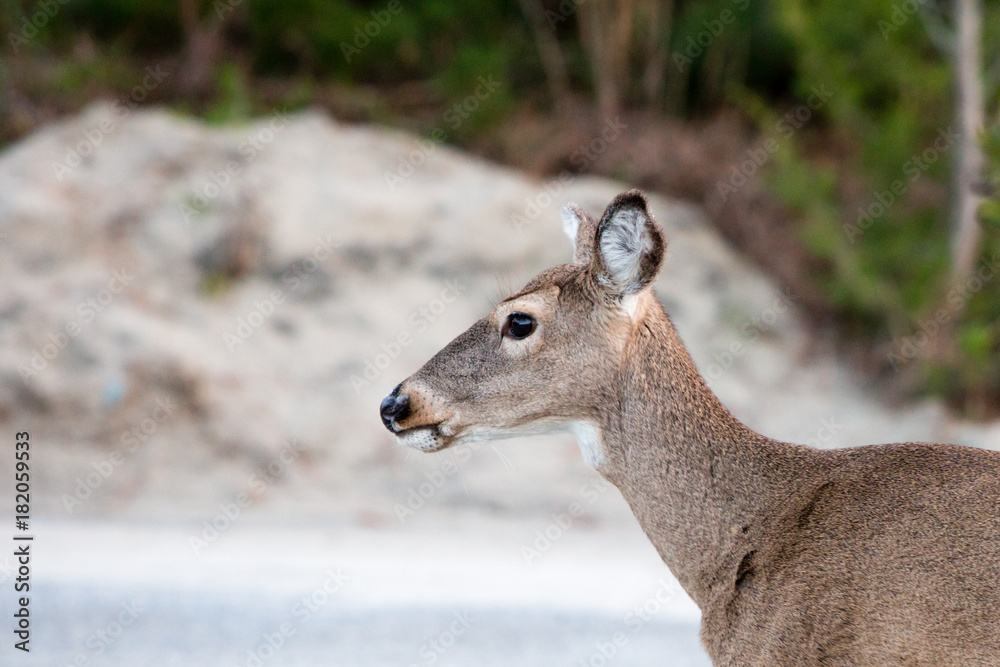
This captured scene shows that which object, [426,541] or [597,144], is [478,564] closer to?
[426,541]

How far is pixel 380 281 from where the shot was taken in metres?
11.6

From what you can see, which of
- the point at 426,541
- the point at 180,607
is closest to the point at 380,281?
the point at 426,541

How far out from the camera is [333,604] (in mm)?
7238

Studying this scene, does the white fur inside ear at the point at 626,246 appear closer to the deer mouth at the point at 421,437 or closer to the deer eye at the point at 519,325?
the deer eye at the point at 519,325

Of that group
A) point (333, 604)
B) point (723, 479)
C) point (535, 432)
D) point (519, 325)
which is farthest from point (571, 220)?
point (333, 604)

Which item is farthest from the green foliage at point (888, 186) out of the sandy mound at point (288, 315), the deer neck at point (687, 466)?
the deer neck at point (687, 466)

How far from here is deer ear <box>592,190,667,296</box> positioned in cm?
405

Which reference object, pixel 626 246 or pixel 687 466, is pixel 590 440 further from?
pixel 626 246

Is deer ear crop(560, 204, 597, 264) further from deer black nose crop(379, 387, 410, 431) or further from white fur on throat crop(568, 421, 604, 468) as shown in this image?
deer black nose crop(379, 387, 410, 431)

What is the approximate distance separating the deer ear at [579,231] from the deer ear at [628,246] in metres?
0.38

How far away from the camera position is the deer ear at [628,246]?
4047 mm

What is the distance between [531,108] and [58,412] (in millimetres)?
6620

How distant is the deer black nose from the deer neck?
72 centimetres

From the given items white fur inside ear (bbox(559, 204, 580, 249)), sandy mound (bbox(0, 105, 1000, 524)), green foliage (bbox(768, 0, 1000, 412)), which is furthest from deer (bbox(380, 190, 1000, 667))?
green foliage (bbox(768, 0, 1000, 412))
